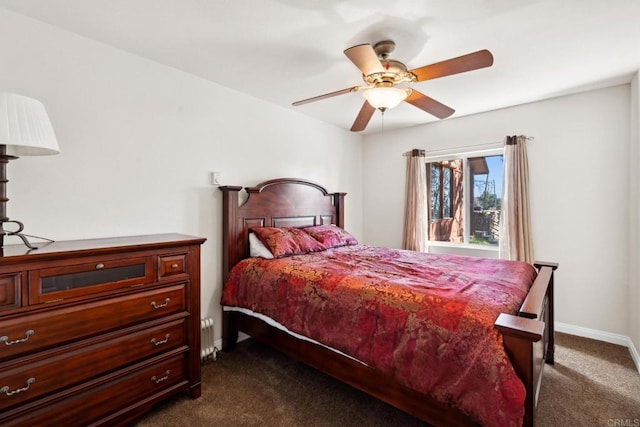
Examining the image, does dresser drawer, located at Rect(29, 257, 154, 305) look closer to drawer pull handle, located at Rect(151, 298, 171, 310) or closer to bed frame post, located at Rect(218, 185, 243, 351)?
drawer pull handle, located at Rect(151, 298, 171, 310)

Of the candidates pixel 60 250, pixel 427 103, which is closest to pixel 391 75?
pixel 427 103

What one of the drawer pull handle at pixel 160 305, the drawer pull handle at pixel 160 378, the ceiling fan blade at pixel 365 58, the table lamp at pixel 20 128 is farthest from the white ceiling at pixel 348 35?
the drawer pull handle at pixel 160 378

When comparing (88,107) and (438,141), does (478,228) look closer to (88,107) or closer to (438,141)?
(438,141)

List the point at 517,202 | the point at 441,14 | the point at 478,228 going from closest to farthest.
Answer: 1. the point at 441,14
2. the point at 517,202
3. the point at 478,228

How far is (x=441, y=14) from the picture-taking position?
6.01 ft

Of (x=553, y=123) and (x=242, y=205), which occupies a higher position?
(x=553, y=123)

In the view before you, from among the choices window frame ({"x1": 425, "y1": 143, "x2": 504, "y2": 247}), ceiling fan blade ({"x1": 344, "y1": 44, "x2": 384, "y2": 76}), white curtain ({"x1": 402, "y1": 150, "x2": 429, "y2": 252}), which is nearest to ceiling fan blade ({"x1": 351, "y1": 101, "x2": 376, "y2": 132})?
ceiling fan blade ({"x1": 344, "y1": 44, "x2": 384, "y2": 76})

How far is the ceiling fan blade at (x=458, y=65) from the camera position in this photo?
5.52 feet

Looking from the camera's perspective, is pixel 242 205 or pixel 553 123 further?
pixel 553 123

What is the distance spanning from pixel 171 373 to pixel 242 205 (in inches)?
59.4

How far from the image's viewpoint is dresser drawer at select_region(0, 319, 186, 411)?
1.37 meters

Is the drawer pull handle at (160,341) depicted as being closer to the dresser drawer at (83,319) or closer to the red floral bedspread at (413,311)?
the dresser drawer at (83,319)

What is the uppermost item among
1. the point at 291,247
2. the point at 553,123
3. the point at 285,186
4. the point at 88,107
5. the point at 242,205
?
the point at 553,123

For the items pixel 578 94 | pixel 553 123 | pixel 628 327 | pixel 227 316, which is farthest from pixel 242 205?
pixel 628 327
